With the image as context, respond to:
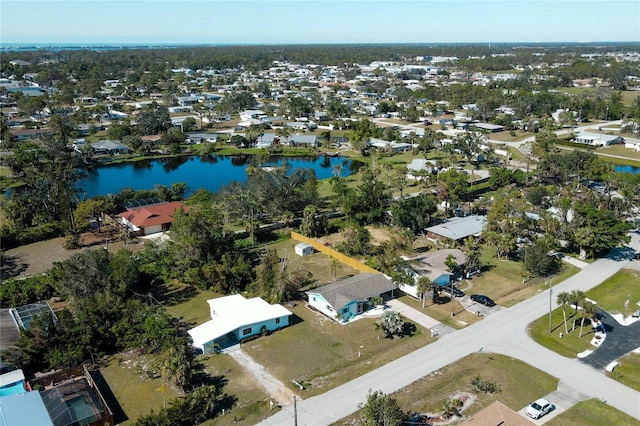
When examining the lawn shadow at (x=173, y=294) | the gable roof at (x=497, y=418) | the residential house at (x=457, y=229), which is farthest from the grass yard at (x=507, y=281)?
the lawn shadow at (x=173, y=294)

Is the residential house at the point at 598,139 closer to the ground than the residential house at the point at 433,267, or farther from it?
farther from it

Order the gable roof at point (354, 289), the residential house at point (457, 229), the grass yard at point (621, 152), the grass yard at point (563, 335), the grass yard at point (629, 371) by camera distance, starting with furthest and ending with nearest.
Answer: the grass yard at point (621, 152), the residential house at point (457, 229), the gable roof at point (354, 289), the grass yard at point (563, 335), the grass yard at point (629, 371)

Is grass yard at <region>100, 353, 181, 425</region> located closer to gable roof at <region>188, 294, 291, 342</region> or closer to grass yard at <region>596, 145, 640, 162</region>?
gable roof at <region>188, 294, 291, 342</region>

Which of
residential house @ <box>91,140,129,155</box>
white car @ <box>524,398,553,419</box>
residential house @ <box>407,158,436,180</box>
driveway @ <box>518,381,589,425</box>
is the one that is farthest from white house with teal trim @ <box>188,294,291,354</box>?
residential house @ <box>91,140,129,155</box>

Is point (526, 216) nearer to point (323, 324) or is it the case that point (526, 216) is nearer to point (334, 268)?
point (334, 268)

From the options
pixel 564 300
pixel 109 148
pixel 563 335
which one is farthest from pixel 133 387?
pixel 109 148

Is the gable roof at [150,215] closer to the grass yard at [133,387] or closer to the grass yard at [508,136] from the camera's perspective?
the grass yard at [133,387]
